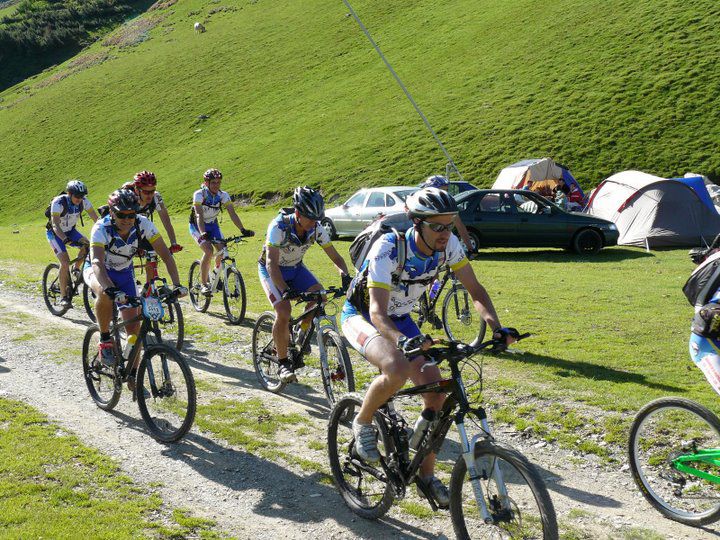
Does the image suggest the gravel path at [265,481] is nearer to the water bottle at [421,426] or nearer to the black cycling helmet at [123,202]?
the water bottle at [421,426]

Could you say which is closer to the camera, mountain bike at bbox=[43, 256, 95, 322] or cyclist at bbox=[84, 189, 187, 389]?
cyclist at bbox=[84, 189, 187, 389]

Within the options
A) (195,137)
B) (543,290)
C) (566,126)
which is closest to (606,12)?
(566,126)

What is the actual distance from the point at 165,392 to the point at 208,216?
22.4 feet

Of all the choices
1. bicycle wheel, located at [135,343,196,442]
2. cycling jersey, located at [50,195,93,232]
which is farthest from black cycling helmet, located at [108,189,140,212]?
cycling jersey, located at [50,195,93,232]

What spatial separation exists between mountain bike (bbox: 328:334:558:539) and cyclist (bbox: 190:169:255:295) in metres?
8.10

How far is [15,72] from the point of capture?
10625 cm

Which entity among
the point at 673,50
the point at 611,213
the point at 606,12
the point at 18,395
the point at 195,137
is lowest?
the point at 18,395

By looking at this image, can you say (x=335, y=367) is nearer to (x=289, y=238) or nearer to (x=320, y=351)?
(x=320, y=351)

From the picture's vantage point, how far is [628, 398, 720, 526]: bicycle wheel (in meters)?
5.14

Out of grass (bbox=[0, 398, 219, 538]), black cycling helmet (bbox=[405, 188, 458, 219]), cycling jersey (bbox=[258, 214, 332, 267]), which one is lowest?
grass (bbox=[0, 398, 219, 538])

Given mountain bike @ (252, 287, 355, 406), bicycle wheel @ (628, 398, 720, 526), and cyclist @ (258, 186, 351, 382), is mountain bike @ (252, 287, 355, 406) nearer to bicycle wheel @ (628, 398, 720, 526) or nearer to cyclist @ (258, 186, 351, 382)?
cyclist @ (258, 186, 351, 382)

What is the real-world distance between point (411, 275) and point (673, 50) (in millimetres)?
46476

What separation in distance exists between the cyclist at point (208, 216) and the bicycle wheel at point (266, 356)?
435 cm

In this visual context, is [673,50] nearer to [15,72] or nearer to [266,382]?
[266,382]
